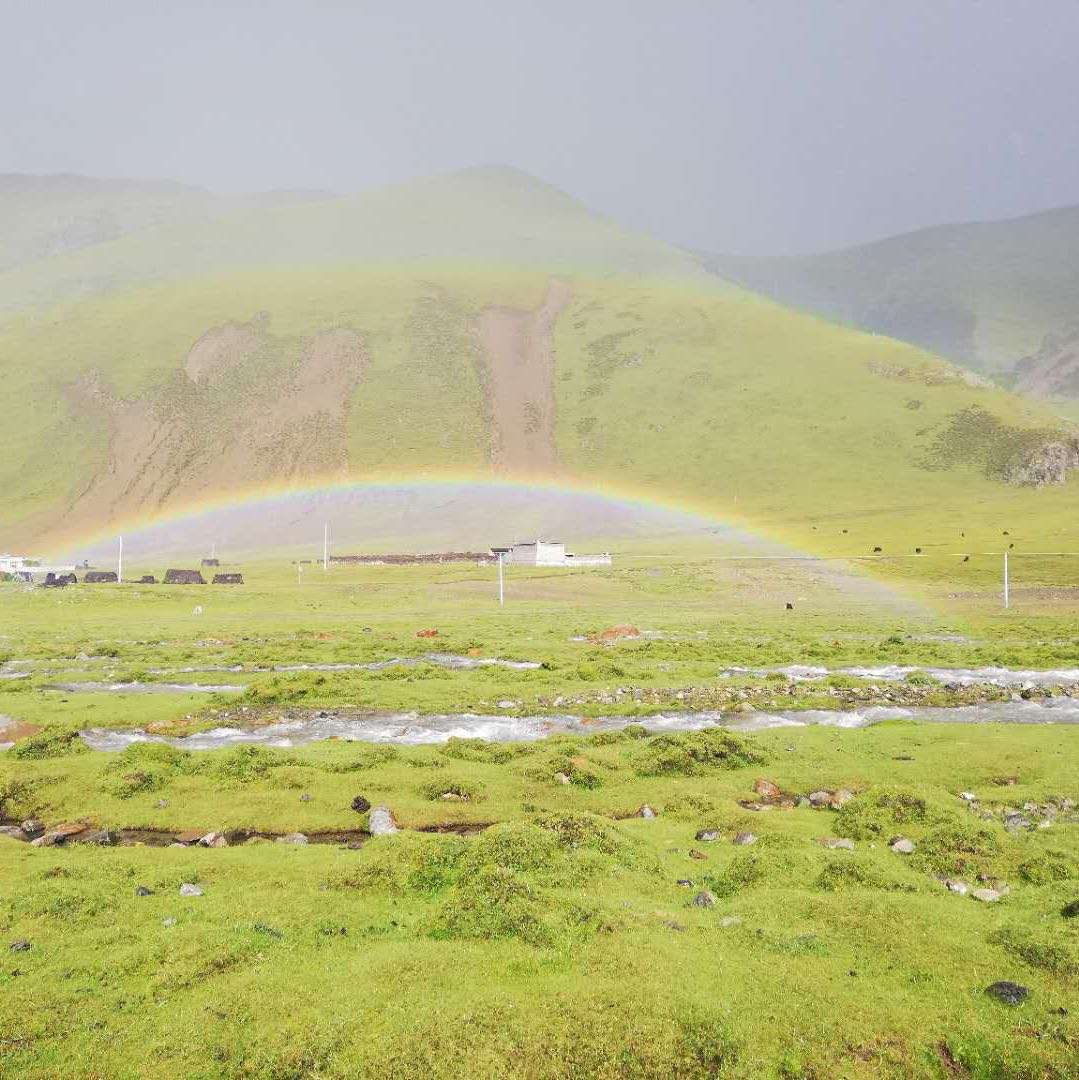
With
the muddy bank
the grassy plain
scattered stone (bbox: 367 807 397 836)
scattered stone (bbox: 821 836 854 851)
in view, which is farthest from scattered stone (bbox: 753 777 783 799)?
scattered stone (bbox: 367 807 397 836)

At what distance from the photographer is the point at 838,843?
52.3ft

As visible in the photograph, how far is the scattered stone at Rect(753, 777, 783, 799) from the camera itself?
20391 millimetres

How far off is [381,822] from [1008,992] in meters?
12.0

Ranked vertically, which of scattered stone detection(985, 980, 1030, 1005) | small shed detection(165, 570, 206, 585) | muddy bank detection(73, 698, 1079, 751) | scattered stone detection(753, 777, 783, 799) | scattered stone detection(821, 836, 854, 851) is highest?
scattered stone detection(985, 980, 1030, 1005)

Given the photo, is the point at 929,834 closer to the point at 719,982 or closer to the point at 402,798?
the point at 719,982

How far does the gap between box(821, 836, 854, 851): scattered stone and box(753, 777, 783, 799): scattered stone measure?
4.02m

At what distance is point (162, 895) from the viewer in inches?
527

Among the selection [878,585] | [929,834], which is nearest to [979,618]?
[878,585]

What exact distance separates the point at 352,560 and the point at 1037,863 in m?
137

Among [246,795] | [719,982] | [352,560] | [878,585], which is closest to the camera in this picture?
[719,982]

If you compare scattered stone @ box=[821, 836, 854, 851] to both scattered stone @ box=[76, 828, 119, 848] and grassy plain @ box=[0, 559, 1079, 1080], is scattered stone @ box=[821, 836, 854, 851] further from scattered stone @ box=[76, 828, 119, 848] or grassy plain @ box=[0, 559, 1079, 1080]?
scattered stone @ box=[76, 828, 119, 848]

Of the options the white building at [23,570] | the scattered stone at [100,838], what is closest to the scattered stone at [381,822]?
the scattered stone at [100,838]

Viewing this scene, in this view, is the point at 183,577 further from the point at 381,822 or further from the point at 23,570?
the point at 381,822

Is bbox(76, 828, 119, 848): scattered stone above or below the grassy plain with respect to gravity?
below
